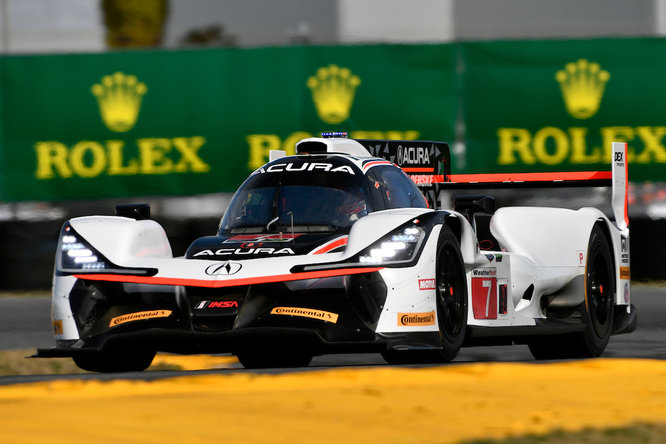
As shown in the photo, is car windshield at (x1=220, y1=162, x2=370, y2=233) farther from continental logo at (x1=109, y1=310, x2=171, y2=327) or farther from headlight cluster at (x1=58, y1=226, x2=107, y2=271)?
continental logo at (x1=109, y1=310, x2=171, y2=327)

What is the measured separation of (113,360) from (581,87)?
8885 mm

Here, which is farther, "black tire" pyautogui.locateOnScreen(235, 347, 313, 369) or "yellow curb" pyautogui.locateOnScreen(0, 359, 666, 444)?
"black tire" pyautogui.locateOnScreen(235, 347, 313, 369)

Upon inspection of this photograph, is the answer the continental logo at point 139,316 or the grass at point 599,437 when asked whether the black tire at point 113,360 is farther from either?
the grass at point 599,437

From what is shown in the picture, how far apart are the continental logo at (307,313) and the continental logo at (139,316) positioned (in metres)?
0.57

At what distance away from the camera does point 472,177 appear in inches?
435

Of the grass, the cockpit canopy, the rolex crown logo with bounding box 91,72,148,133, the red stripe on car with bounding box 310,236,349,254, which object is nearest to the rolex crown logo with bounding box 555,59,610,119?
the rolex crown logo with bounding box 91,72,148,133

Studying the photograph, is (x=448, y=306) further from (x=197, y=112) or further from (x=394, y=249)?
(x=197, y=112)

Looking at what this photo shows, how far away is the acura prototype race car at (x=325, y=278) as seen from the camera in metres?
7.54

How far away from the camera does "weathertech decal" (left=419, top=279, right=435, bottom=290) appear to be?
7.65 meters

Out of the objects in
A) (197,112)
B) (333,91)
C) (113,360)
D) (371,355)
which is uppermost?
(333,91)

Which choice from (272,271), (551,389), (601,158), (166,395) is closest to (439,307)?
(272,271)

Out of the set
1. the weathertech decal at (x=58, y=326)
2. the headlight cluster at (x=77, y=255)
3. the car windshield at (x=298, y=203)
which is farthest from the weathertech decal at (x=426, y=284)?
the weathertech decal at (x=58, y=326)

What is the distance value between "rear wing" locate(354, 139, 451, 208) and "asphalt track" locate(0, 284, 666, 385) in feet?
4.02

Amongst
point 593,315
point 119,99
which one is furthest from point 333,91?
point 593,315
